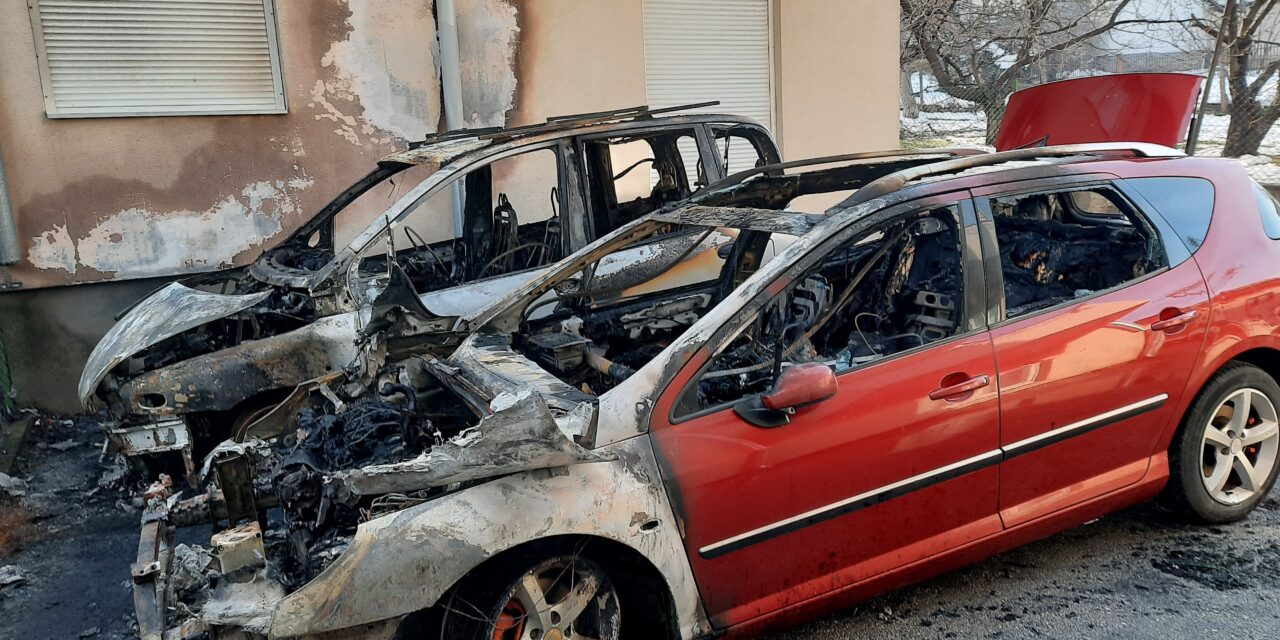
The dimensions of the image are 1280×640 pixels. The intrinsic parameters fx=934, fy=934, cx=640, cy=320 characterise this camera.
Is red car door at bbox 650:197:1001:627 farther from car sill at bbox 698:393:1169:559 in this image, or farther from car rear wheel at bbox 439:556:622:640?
car rear wheel at bbox 439:556:622:640

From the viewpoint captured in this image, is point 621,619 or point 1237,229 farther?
point 1237,229

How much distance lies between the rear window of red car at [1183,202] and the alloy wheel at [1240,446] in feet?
2.23

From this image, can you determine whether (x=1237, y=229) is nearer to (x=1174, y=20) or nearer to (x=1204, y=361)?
(x=1204, y=361)

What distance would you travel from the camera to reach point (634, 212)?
6.00 meters

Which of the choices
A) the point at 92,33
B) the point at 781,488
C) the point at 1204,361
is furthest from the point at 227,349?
the point at 1204,361

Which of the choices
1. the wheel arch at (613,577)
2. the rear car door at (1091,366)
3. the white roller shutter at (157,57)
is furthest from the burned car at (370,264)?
the rear car door at (1091,366)

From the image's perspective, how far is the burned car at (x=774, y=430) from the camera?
8.71 feet

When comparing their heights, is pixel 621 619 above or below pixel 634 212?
below

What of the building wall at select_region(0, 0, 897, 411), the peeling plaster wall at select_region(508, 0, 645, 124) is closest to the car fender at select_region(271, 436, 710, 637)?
the building wall at select_region(0, 0, 897, 411)

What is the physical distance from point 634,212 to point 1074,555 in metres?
3.30

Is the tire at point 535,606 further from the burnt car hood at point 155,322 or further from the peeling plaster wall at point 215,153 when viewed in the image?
the peeling plaster wall at point 215,153

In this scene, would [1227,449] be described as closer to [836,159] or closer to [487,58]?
[836,159]

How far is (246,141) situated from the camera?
7.30m

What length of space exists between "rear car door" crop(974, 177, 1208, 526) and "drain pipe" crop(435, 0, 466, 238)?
545 cm
